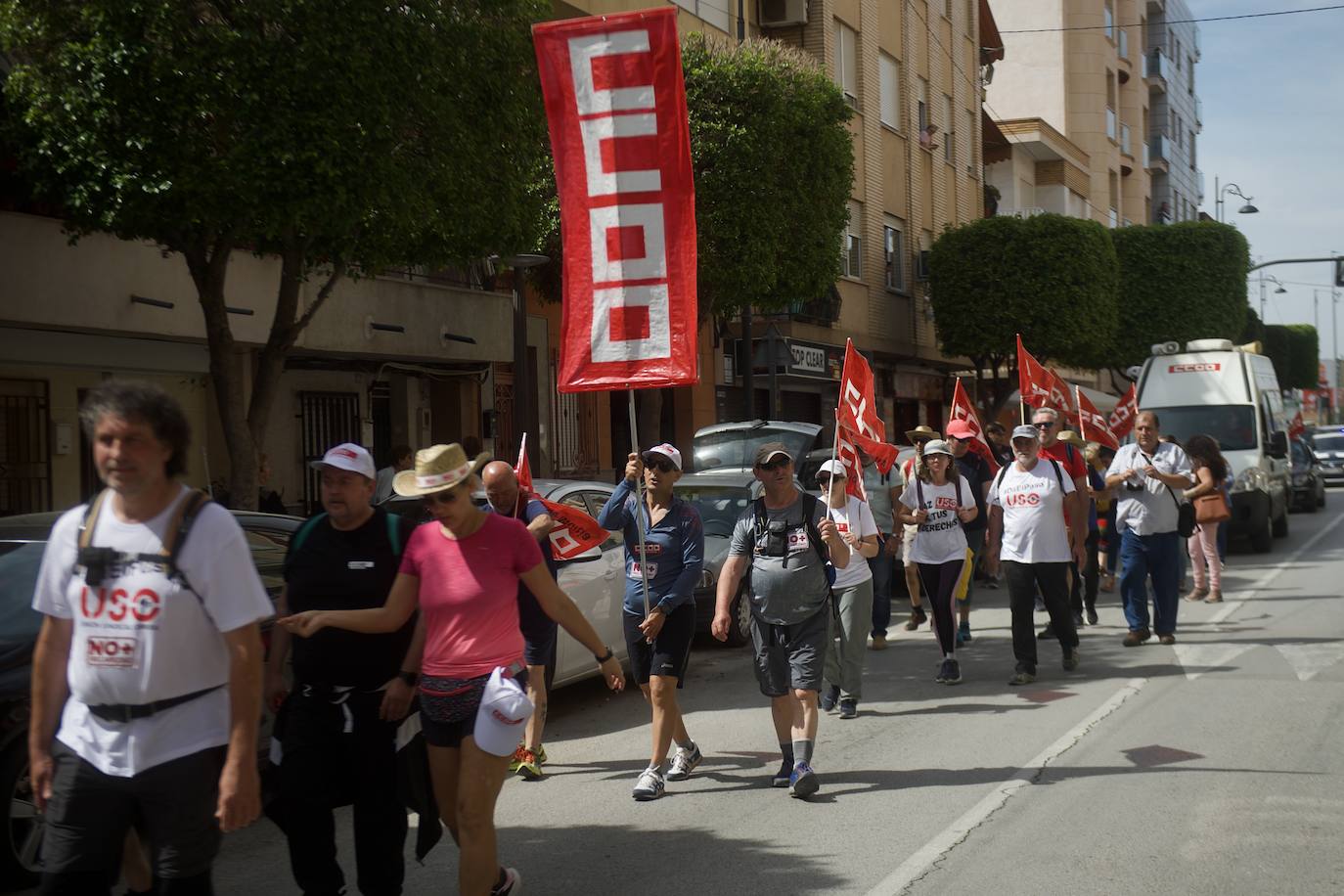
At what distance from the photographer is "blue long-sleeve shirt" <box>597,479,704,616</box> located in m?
7.02

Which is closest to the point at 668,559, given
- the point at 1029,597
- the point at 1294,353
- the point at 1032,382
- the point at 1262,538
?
the point at 1029,597

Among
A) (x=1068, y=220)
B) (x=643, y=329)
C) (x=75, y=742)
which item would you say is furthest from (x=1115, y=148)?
(x=75, y=742)

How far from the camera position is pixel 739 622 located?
11797mm

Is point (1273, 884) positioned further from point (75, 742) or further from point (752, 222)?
point (752, 222)

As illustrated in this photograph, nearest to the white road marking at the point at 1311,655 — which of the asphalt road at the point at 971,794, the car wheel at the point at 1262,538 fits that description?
the asphalt road at the point at 971,794

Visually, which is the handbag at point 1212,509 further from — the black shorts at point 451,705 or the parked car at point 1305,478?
the parked car at point 1305,478

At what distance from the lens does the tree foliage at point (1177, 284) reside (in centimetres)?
3994

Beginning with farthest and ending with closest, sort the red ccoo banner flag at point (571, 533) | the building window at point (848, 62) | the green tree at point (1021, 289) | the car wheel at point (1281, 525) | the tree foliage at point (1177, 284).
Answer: the tree foliage at point (1177, 284)
the green tree at point (1021, 289)
the building window at point (848, 62)
the car wheel at point (1281, 525)
the red ccoo banner flag at point (571, 533)

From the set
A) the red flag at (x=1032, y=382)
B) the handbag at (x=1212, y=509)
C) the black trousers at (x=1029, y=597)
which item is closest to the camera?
the black trousers at (x=1029, y=597)

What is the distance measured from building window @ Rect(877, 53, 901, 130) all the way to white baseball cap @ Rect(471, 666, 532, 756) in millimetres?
29056

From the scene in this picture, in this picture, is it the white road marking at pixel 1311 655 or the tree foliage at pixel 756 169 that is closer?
the white road marking at pixel 1311 655

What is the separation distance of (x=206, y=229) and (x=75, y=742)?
915cm

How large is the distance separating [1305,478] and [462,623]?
88.8 ft

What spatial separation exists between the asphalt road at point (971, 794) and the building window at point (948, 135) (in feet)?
90.4
